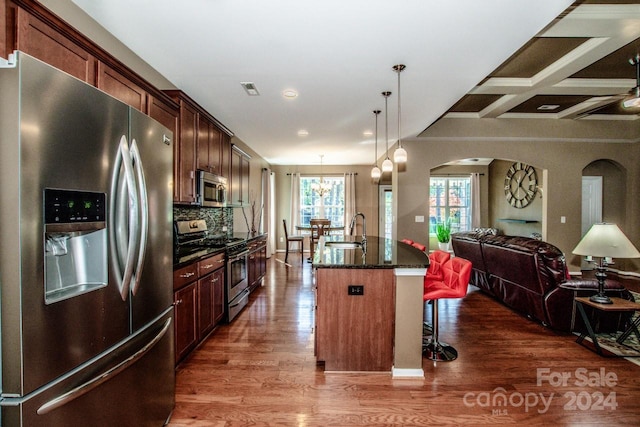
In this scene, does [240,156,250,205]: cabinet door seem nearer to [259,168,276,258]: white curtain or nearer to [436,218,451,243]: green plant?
[259,168,276,258]: white curtain

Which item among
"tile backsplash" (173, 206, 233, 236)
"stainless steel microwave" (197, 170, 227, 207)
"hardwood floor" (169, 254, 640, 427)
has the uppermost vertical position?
"stainless steel microwave" (197, 170, 227, 207)

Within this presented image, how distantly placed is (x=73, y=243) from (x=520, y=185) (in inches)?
351

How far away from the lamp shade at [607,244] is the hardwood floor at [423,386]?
35.3 inches

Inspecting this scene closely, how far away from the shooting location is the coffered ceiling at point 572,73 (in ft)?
8.19

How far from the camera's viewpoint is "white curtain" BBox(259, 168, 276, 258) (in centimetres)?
754

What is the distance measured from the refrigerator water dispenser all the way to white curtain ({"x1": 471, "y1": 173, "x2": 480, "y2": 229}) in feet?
31.1

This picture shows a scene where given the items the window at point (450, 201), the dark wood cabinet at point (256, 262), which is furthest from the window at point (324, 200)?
the dark wood cabinet at point (256, 262)

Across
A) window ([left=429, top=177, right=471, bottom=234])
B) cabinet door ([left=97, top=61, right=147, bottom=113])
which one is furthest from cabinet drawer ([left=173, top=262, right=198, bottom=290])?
window ([left=429, top=177, right=471, bottom=234])

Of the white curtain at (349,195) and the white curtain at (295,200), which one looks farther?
the white curtain at (295,200)

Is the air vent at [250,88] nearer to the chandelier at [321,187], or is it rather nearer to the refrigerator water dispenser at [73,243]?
the refrigerator water dispenser at [73,243]

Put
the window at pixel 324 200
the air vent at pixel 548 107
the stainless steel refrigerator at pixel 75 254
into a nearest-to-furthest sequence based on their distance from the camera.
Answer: the stainless steel refrigerator at pixel 75 254 < the air vent at pixel 548 107 < the window at pixel 324 200

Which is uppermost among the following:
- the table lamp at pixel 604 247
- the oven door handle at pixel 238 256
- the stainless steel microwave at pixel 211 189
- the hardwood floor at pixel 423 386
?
the stainless steel microwave at pixel 211 189

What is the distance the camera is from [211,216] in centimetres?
450

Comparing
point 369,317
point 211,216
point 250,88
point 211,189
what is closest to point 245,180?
point 211,216
